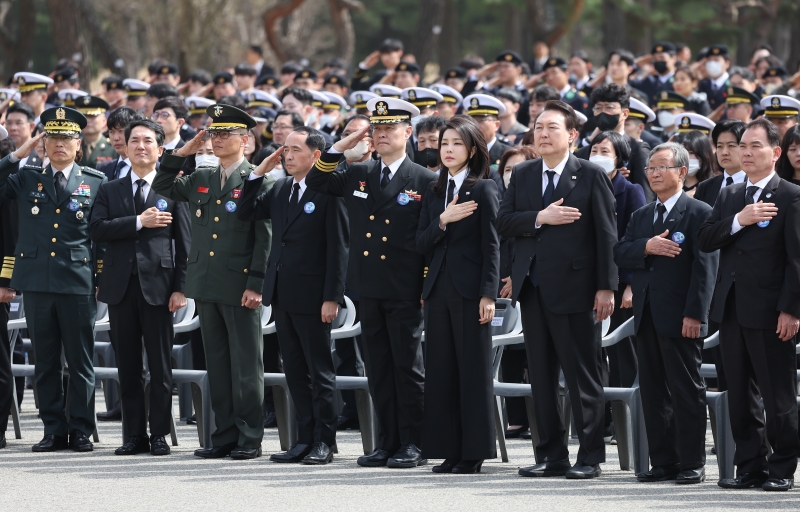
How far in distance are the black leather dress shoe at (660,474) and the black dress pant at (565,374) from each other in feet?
0.83

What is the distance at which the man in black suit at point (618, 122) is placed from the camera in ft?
30.4

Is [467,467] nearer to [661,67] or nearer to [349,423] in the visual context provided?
[349,423]

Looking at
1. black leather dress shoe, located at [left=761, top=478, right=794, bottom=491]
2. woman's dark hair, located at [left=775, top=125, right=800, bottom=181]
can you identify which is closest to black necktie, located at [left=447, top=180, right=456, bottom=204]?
woman's dark hair, located at [left=775, top=125, right=800, bottom=181]

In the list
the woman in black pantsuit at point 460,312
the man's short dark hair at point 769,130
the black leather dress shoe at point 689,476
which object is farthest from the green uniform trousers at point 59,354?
the man's short dark hair at point 769,130

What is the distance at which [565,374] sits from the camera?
7387 millimetres

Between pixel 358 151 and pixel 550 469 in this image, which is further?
pixel 358 151

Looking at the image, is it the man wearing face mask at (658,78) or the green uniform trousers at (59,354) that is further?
the man wearing face mask at (658,78)

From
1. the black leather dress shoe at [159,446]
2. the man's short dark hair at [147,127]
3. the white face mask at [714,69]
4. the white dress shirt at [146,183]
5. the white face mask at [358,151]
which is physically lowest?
the black leather dress shoe at [159,446]

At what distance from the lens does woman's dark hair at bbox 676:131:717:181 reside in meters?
9.15

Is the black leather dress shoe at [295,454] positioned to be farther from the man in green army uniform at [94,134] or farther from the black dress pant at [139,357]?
the man in green army uniform at [94,134]

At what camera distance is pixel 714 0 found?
90.0 ft

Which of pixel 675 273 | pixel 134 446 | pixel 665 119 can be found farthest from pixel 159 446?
pixel 665 119

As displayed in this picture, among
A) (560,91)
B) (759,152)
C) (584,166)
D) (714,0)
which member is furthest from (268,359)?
(714,0)

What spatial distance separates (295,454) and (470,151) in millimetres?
2081
